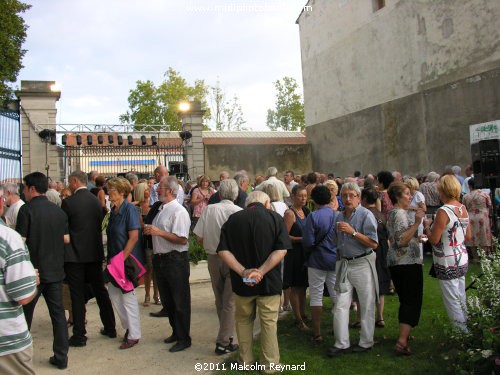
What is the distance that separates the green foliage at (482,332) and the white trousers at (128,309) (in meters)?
3.55

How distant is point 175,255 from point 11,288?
8.06 feet

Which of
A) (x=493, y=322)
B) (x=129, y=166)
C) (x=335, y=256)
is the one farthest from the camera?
(x=129, y=166)

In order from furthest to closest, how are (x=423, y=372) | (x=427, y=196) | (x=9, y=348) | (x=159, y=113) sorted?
(x=159, y=113) → (x=427, y=196) → (x=423, y=372) → (x=9, y=348)

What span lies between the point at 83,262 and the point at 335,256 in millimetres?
3103

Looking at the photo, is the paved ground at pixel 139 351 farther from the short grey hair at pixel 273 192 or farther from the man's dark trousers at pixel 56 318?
the short grey hair at pixel 273 192

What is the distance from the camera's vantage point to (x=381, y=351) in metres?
4.91

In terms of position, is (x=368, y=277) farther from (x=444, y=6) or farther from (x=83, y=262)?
(x=444, y=6)

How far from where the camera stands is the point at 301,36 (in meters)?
27.9

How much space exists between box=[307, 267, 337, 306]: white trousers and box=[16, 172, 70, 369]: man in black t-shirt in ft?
9.28

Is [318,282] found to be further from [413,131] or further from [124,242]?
[413,131]

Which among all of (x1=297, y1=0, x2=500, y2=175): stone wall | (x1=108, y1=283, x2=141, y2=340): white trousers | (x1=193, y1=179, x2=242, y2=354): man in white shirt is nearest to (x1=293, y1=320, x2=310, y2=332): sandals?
(x1=193, y1=179, x2=242, y2=354): man in white shirt

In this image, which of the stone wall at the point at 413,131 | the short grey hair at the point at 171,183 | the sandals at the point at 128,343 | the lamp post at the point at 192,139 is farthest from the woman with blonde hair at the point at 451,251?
the lamp post at the point at 192,139

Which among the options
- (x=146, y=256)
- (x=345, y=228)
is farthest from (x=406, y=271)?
(x=146, y=256)

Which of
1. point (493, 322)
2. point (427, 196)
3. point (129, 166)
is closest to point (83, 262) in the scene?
point (493, 322)
